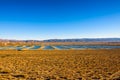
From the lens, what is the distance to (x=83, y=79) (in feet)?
39.5

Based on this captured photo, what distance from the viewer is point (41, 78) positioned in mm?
12344

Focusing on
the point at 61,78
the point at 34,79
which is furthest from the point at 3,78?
the point at 61,78

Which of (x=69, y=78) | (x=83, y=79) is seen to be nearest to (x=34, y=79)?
(x=69, y=78)

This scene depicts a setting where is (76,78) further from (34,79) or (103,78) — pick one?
(34,79)

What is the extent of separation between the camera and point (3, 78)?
40.1 ft

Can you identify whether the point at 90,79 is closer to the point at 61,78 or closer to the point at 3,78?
the point at 61,78

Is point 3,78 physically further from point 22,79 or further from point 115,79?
point 115,79

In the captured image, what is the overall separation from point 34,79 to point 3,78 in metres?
2.21

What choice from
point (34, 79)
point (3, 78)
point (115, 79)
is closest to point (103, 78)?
point (115, 79)

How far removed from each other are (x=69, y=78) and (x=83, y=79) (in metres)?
1.01

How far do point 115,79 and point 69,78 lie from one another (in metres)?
3.16

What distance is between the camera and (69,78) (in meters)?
12.4

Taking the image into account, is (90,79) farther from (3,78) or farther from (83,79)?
(3,78)

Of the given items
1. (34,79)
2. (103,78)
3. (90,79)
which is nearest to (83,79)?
(90,79)
